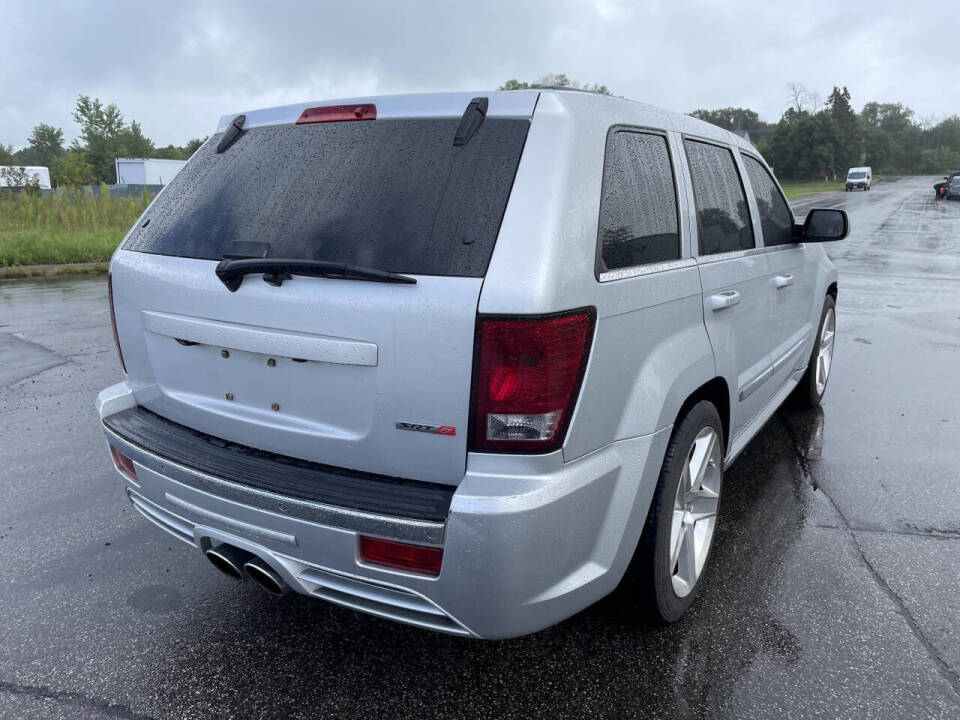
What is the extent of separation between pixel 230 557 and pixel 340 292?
939 millimetres

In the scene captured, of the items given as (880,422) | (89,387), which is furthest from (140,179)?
(880,422)

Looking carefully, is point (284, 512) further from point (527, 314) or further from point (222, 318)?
point (527, 314)

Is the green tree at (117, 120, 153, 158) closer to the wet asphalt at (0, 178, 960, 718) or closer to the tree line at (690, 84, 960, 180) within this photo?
the tree line at (690, 84, 960, 180)

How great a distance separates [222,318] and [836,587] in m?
2.61

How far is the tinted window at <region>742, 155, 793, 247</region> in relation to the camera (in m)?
3.96

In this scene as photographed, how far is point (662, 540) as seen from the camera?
8.55ft

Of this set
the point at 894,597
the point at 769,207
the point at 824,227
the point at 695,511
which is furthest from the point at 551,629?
the point at 824,227

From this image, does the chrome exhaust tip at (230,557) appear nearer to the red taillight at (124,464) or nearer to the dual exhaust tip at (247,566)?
the dual exhaust tip at (247,566)

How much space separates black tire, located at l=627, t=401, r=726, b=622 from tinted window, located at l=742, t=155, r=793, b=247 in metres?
1.57

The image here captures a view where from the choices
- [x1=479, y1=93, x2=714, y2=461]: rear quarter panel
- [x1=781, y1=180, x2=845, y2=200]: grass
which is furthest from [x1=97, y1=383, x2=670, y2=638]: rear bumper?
[x1=781, y1=180, x2=845, y2=200]: grass

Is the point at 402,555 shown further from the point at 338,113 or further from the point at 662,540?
the point at 338,113

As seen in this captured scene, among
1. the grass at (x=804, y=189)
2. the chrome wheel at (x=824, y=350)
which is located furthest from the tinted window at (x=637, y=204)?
the grass at (x=804, y=189)

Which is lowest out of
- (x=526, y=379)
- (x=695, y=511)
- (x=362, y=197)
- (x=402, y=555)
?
(x=695, y=511)

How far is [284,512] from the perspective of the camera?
7.39ft
